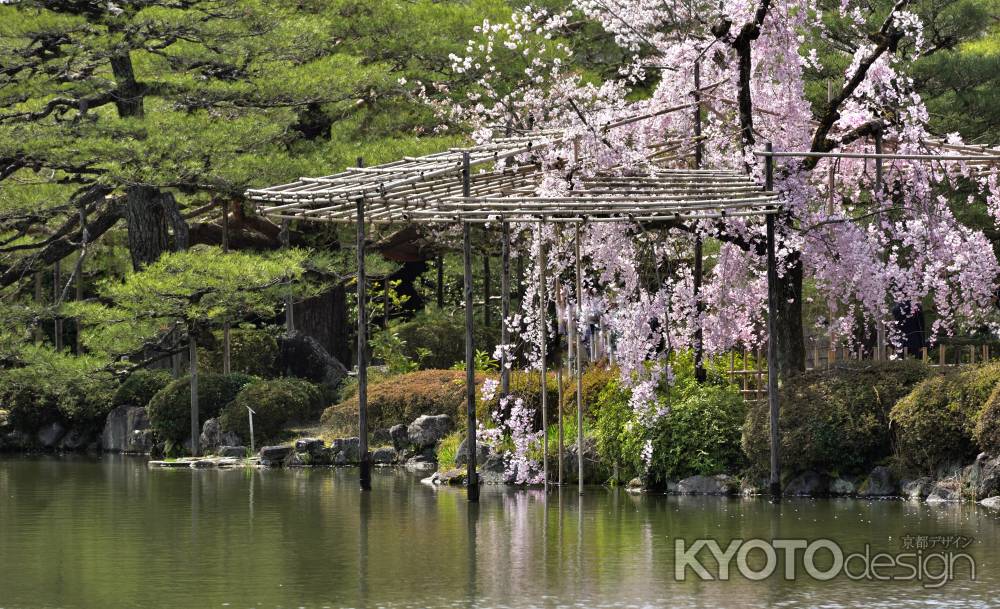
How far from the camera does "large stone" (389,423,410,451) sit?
930 inches

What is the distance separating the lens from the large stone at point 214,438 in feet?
83.4

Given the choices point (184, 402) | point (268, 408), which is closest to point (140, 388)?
point (184, 402)

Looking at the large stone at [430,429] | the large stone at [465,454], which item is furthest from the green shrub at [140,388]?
the large stone at [465,454]

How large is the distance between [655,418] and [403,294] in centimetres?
1899

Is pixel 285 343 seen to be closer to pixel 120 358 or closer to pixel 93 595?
pixel 120 358

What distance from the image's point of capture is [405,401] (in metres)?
24.3

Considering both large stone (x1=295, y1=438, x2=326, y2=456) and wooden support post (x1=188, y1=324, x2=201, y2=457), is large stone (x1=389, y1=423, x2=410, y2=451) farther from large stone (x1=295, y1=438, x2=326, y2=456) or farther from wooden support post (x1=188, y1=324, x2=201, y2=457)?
wooden support post (x1=188, y1=324, x2=201, y2=457)

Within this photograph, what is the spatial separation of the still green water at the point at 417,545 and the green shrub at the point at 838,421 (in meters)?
0.72

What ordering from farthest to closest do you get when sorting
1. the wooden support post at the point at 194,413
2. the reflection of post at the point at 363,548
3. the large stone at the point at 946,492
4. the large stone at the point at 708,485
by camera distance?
the wooden support post at the point at 194,413 → the large stone at the point at 708,485 → the large stone at the point at 946,492 → the reflection of post at the point at 363,548

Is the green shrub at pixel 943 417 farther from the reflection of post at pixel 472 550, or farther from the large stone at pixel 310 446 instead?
the large stone at pixel 310 446

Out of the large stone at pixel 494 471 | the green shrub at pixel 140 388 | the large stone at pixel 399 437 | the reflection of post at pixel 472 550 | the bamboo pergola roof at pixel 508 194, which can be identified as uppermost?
the bamboo pergola roof at pixel 508 194

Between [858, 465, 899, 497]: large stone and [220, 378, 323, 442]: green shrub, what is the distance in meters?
11.5

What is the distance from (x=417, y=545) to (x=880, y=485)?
6.34 metres

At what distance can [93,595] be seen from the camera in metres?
11.2
